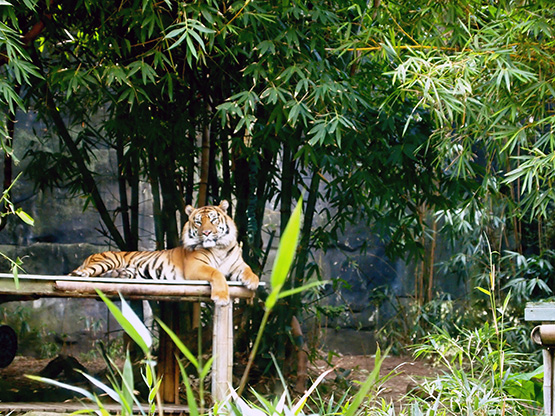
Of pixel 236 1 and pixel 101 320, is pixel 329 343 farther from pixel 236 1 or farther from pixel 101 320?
pixel 236 1

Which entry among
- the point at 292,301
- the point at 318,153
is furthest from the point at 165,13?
the point at 292,301

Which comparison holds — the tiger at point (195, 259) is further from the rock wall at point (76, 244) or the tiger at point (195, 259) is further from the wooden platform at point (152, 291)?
the rock wall at point (76, 244)

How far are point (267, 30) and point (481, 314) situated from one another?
14.7 feet

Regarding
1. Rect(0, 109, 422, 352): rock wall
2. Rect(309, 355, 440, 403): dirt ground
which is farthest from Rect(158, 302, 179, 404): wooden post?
Rect(0, 109, 422, 352): rock wall

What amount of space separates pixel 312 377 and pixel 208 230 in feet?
5.40

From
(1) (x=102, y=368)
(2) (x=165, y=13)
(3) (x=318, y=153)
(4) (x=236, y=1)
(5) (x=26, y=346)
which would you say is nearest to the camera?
(4) (x=236, y=1)

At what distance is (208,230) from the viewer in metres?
3.78

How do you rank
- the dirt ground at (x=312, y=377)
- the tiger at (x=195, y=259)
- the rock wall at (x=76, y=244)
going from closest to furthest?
the tiger at (x=195, y=259) < the dirt ground at (x=312, y=377) < the rock wall at (x=76, y=244)

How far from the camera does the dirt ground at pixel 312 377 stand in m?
4.84

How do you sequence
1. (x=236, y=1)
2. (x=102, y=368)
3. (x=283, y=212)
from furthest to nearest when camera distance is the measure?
(x=102, y=368) < (x=283, y=212) < (x=236, y=1)

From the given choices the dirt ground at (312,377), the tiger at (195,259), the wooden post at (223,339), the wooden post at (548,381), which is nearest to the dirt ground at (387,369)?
the dirt ground at (312,377)

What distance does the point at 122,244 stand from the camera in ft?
15.2

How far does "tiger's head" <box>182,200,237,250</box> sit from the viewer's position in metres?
3.79

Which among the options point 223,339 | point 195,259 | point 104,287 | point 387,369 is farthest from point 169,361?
point 387,369
